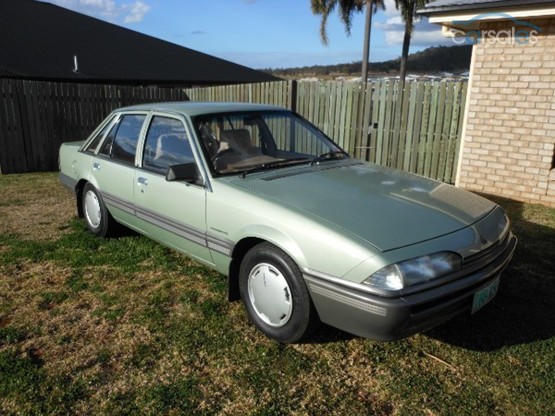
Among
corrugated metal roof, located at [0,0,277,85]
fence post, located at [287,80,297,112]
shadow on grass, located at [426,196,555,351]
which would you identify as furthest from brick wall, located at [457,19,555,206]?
corrugated metal roof, located at [0,0,277,85]

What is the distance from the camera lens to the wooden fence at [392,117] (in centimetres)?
798

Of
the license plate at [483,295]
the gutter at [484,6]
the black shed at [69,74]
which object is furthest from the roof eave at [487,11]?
the black shed at [69,74]

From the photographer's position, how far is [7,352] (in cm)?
301

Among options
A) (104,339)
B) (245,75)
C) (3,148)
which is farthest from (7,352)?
(245,75)

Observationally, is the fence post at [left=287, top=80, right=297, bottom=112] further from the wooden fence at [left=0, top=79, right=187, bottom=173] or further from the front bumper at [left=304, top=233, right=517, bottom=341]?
the front bumper at [left=304, top=233, right=517, bottom=341]

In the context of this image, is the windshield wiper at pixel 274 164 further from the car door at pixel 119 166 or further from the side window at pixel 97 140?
the side window at pixel 97 140

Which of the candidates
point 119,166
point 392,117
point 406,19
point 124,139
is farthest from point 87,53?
point 119,166

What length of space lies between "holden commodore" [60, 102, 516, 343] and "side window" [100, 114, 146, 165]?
0.02 meters

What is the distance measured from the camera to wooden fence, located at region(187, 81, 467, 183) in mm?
7980

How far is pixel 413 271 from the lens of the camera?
2514 millimetres

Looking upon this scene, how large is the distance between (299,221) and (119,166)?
2.50 meters

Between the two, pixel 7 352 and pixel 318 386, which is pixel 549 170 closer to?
pixel 318 386

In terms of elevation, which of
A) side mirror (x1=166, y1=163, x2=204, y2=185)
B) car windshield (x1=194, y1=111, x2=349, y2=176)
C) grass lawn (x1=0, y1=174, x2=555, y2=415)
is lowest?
grass lawn (x1=0, y1=174, x2=555, y2=415)

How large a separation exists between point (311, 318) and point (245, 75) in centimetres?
2784
